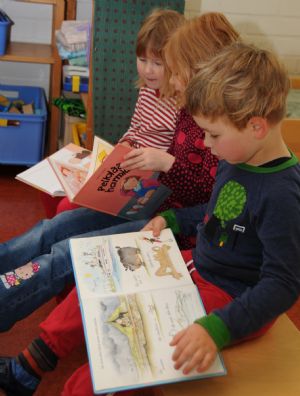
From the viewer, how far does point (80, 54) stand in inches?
95.9

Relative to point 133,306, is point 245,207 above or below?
above

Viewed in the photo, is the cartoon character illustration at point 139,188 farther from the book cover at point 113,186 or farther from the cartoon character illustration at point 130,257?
the cartoon character illustration at point 130,257

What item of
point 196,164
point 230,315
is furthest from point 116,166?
point 230,315

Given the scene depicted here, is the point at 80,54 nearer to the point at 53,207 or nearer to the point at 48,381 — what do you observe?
the point at 53,207

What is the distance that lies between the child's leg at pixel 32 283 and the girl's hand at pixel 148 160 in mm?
266

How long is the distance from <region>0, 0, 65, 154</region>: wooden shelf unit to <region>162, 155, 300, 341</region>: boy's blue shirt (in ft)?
5.06

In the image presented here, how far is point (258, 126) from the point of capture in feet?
3.35

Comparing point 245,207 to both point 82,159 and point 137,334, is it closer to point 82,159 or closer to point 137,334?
point 137,334

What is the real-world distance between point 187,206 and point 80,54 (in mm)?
1209

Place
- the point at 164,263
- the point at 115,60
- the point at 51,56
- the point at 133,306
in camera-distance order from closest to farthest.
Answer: the point at 133,306 → the point at 164,263 → the point at 115,60 → the point at 51,56

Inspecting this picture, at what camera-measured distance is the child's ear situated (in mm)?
1015

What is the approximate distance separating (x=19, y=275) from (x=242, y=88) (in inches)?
27.2

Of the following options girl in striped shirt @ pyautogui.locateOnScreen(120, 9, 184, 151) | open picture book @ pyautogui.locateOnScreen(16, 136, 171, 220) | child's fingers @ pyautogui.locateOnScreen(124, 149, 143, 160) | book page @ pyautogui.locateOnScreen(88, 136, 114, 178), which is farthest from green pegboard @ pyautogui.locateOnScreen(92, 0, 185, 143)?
child's fingers @ pyautogui.locateOnScreen(124, 149, 143, 160)

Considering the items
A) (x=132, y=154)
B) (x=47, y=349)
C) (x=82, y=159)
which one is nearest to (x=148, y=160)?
(x=132, y=154)
